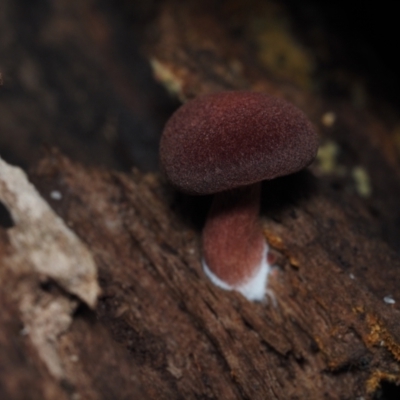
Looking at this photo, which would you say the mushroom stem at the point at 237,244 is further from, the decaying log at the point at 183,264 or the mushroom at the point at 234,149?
the decaying log at the point at 183,264

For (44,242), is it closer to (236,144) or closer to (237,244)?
(236,144)

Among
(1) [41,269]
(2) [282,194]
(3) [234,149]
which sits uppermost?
(1) [41,269]

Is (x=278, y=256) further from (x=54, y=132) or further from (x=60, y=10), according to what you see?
(x=60, y=10)

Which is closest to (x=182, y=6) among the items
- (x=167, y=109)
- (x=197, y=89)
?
(x=167, y=109)

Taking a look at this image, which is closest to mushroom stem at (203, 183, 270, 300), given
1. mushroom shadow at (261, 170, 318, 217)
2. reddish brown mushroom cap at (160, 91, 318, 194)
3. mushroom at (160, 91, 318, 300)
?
mushroom at (160, 91, 318, 300)

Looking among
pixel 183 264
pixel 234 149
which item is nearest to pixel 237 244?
pixel 183 264

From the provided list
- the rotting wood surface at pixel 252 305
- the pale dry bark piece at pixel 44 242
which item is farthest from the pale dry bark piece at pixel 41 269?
the rotting wood surface at pixel 252 305
